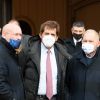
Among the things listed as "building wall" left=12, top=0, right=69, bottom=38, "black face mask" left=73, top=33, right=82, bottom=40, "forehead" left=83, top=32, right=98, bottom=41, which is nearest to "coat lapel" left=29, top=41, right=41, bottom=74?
"forehead" left=83, top=32, right=98, bottom=41

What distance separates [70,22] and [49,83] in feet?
14.8

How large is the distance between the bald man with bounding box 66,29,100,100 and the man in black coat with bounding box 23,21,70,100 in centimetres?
20

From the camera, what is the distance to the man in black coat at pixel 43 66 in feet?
18.5

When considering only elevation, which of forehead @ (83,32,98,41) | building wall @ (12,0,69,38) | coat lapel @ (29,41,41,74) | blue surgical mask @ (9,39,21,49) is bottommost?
coat lapel @ (29,41,41,74)

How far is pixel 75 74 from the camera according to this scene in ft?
18.2

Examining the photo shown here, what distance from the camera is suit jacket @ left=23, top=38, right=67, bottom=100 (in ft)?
18.4

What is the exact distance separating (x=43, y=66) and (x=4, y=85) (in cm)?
81

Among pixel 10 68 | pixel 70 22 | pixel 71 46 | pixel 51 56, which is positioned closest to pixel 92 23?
pixel 70 22

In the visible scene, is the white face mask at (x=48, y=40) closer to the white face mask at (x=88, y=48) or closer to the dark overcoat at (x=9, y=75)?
the white face mask at (x=88, y=48)

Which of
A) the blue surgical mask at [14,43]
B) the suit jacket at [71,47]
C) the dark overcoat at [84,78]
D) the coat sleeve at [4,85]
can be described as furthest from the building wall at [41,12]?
the coat sleeve at [4,85]

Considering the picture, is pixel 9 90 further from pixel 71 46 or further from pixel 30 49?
pixel 71 46

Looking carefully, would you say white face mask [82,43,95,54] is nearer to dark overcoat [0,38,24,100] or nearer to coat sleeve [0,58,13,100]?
dark overcoat [0,38,24,100]

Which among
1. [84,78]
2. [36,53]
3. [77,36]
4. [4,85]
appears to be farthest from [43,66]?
[77,36]

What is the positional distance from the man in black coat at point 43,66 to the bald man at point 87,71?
20 cm
